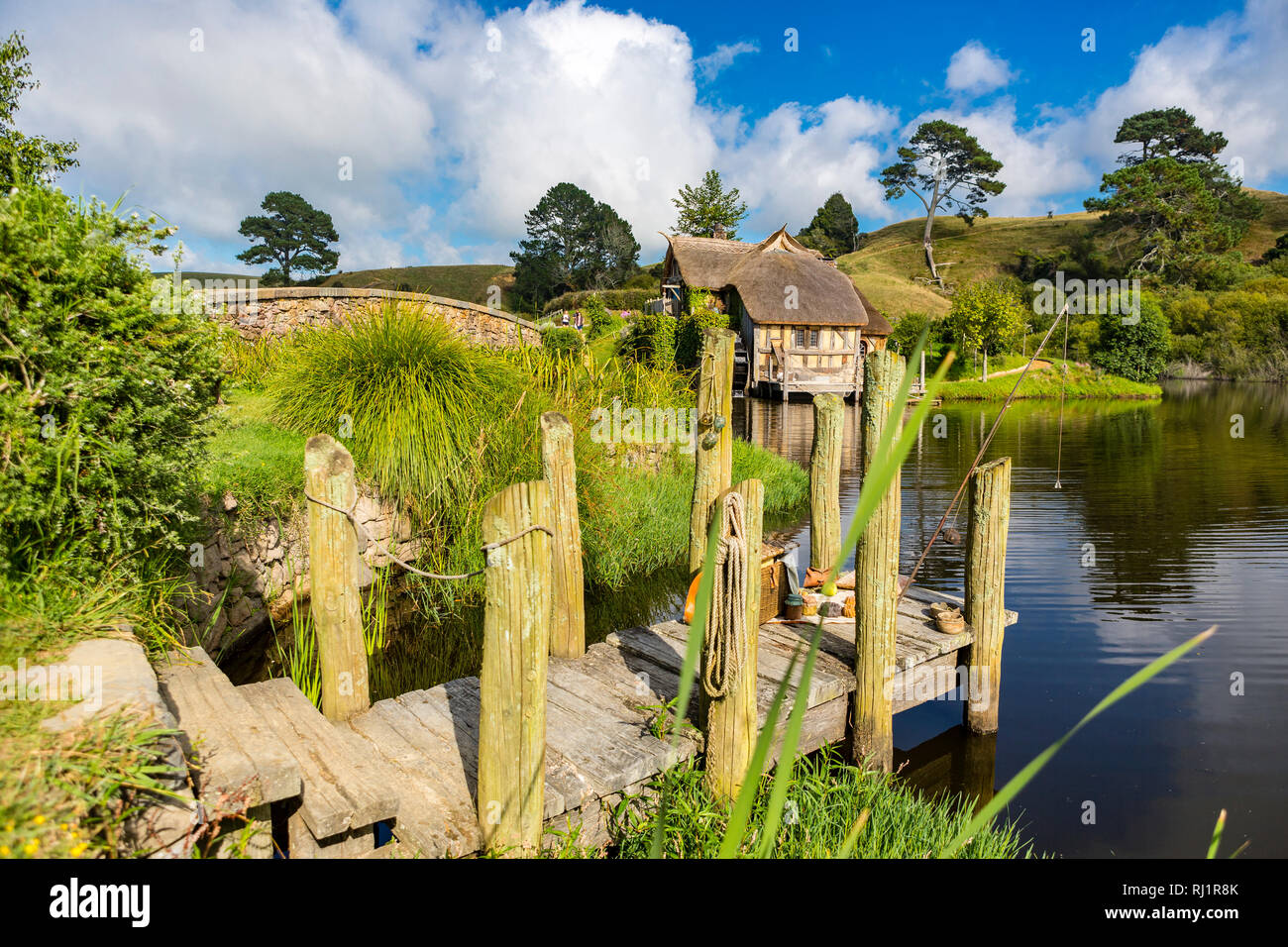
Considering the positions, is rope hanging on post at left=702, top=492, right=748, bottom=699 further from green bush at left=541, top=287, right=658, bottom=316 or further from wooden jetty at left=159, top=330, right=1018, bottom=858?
green bush at left=541, top=287, right=658, bottom=316

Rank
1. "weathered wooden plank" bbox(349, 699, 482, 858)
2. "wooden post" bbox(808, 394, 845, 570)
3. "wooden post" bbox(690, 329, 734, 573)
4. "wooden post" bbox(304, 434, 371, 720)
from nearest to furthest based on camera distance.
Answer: "weathered wooden plank" bbox(349, 699, 482, 858) < "wooden post" bbox(304, 434, 371, 720) < "wooden post" bbox(690, 329, 734, 573) < "wooden post" bbox(808, 394, 845, 570)

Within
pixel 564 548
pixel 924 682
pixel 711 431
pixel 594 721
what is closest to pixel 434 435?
pixel 564 548

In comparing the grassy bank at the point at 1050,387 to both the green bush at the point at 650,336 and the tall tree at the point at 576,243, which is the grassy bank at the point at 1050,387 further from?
the tall tree at the point at 576,243

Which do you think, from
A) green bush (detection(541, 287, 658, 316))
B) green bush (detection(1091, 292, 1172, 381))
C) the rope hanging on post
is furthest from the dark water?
green bush (detection(541, 287, 658, 316))

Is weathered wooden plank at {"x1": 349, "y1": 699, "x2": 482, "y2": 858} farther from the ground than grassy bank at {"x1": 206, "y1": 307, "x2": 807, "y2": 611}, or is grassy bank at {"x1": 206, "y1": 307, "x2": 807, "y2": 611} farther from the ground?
grassy bank at {"x1": 206, "y1": 307, "x2": 807, "y2": 611}

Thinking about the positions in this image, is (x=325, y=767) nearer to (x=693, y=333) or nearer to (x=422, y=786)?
(x=422, y=786)

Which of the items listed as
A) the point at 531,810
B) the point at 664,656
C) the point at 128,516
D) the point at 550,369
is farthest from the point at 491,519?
the point at 550,369

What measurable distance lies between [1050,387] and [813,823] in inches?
1466

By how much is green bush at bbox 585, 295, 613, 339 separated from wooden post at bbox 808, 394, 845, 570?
2978 cm

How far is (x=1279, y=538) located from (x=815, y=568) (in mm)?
8873

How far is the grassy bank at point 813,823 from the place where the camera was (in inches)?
145

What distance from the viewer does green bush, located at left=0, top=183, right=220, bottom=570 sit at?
297cm

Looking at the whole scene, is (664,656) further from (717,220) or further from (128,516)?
(717,220)

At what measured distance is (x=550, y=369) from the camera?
9367 mm
